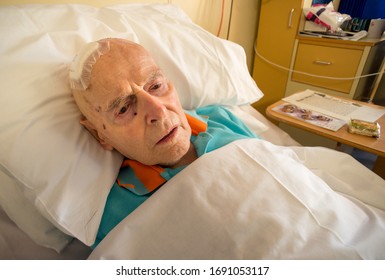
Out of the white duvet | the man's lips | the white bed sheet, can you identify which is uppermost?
the man's lips

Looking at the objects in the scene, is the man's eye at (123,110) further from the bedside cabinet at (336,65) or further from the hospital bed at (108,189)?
the bedside cabinet at (336,65)

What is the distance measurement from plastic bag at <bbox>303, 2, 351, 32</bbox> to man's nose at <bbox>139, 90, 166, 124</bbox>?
4.89 ft

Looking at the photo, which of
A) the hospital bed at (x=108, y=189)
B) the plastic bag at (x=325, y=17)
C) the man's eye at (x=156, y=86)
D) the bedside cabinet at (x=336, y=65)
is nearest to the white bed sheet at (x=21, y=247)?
the hospital bed at (x=108, y=189)

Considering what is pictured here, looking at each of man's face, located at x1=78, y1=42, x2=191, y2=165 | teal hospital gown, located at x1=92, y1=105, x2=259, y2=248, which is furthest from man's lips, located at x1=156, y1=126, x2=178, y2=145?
teal hospital gown, located at x1=92, y1=105, x2=259, y2=248

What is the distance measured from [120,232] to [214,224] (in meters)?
0.23

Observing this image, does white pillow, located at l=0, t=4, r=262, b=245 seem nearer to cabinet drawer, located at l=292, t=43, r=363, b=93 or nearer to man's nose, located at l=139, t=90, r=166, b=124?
man's nose, located at l=139, t=90, r=166, b=124

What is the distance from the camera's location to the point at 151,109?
651 millimetres

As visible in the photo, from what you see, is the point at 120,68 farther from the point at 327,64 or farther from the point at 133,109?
the point at 327,64

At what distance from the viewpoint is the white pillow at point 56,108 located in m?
0.59

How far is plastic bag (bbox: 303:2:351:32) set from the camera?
1.56 metres

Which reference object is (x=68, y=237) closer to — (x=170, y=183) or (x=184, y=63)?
(x=170, y=183)
